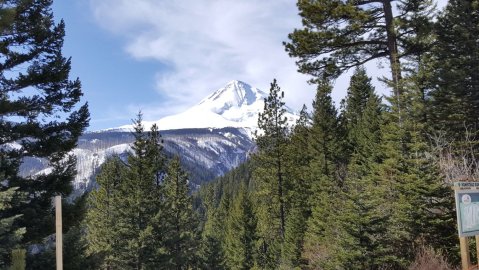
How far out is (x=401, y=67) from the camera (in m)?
15.4

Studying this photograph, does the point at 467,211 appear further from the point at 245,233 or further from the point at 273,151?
the point at 245,233

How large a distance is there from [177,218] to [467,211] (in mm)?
30393

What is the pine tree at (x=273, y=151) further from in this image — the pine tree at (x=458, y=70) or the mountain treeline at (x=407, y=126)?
the pine tree at (x=458, y=70)

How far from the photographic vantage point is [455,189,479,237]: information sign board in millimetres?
8039

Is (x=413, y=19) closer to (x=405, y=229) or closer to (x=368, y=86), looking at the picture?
(x=405, y=229)

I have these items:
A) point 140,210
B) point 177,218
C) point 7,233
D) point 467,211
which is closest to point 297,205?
point 177,218

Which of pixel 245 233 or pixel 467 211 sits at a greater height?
pixel 467 211

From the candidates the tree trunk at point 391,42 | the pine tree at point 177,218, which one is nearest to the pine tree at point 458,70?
the tree trunk at point 391,42

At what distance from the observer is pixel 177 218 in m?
36.4

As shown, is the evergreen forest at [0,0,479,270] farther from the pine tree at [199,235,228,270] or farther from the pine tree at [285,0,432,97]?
the pine tree at [199,235,228,270]

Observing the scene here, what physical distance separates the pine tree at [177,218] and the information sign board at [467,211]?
24.0 metres

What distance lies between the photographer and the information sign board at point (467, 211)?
804 cm

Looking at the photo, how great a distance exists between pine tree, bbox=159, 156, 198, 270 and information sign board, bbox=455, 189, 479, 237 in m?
24.0

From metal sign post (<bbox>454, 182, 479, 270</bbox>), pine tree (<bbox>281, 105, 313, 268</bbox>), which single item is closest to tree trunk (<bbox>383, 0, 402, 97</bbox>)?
metal sign post (<bbox>454, 182, 479, 270</bbox>)
